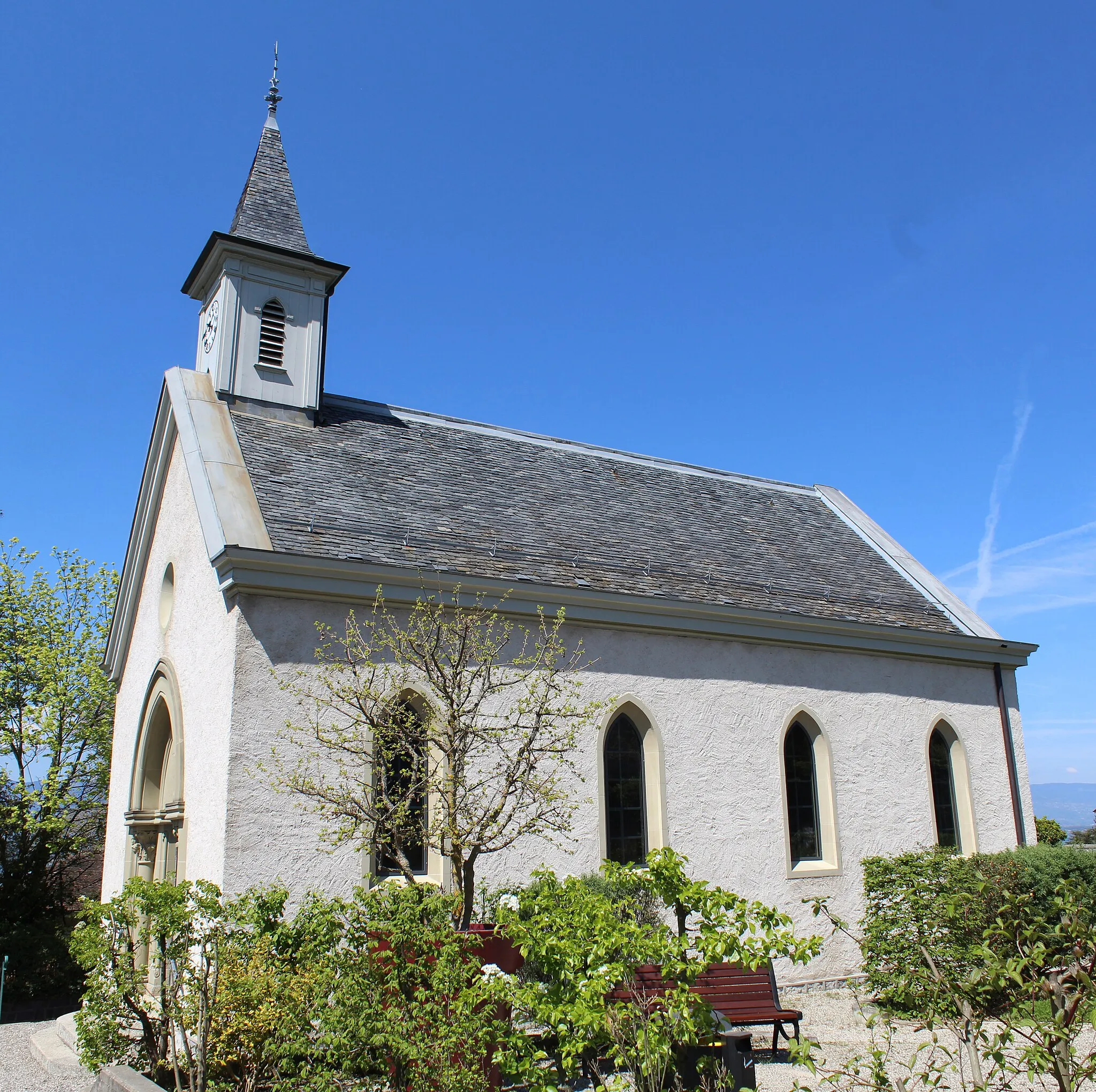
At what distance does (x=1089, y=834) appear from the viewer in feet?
85.4

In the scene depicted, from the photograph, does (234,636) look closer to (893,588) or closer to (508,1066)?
(508,1066)

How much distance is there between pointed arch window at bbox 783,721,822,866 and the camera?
13867 mm

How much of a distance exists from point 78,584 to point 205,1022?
21.5 m

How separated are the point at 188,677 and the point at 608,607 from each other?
5560 millimetres

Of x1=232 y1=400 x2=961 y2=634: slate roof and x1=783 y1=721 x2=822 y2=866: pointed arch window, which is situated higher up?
x1=232 y1=400 x2=961 y2=634: slate roof

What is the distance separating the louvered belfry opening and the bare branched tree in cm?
587

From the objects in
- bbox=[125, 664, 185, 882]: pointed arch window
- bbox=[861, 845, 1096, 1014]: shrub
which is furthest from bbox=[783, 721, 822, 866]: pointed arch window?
bbox=[125, 664, 185, 882]: pointed arch window

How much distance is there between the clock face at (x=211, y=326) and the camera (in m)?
15.2

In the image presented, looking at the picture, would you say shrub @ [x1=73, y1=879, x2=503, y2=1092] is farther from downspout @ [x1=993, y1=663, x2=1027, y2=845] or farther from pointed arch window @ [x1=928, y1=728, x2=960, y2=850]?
downspout @ [x1=993, y1=663, x2=1027, y2=845]

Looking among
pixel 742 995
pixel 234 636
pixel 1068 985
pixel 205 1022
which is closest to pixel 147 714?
pixel 234 636

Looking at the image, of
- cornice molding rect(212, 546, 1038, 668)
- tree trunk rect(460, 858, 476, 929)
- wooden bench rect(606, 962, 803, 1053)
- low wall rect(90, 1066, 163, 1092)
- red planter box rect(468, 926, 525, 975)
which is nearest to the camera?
low wall rect(90, 1066, 163, 1092)

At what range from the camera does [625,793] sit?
12.7 m

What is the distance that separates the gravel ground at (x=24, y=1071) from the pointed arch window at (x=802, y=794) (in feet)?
30.9

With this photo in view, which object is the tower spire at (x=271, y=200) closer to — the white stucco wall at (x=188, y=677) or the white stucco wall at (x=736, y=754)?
the white stucco wall at (x=188, y=677)
